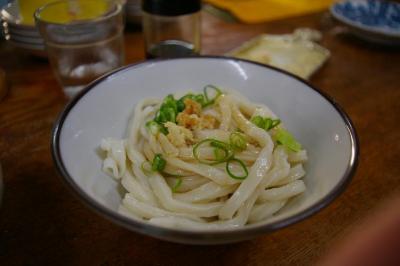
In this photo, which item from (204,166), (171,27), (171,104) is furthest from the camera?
(171,27)

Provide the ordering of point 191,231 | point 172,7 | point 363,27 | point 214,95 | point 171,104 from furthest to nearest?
1. point 363,27
2. point 172,7
3. point 214,95
4. point 171,104
5. point 191,231

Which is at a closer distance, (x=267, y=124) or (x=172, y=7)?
(x=267, y=124)

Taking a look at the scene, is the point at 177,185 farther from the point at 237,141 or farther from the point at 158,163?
the point at 237,141

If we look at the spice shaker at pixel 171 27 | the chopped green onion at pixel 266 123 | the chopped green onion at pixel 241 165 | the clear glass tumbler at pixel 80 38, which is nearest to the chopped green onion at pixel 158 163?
the chopped green onion at pixel 241 165

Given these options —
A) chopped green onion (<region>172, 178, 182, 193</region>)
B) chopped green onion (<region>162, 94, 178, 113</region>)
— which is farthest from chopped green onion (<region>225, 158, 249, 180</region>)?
chopped green onion (<region>162, 94, 178, 113</region>)

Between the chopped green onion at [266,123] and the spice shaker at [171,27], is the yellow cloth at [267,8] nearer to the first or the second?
the spice shaker at [171,27]

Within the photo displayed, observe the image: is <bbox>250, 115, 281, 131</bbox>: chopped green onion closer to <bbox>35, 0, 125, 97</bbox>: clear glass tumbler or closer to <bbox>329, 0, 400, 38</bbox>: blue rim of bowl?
<bbox>35, 0, 125, 97</bbox>: clear glass tumbler

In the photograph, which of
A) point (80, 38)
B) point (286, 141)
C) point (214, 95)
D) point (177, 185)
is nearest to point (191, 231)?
point (177, 185)

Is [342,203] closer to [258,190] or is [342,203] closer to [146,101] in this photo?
[258,190]
